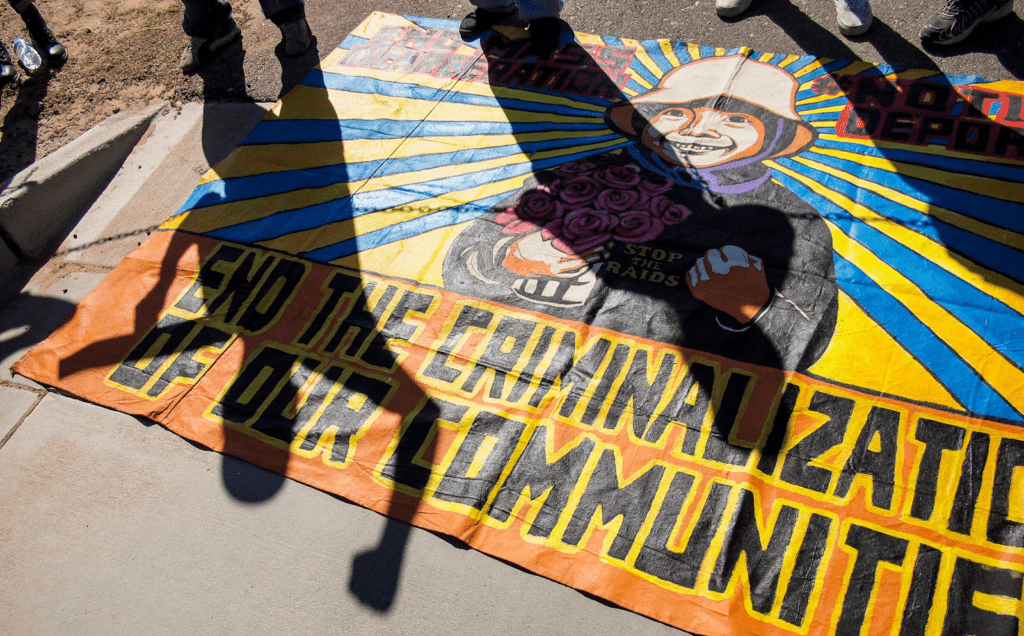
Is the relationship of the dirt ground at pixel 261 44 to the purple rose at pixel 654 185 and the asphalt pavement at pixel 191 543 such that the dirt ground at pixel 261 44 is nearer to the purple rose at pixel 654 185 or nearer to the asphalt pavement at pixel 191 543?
the asphalt pavement at pixel 191 543

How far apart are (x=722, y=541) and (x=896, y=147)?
2010 mm

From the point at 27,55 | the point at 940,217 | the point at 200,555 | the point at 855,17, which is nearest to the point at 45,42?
the point at 27,55

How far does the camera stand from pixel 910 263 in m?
2.47

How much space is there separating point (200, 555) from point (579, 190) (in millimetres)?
2100

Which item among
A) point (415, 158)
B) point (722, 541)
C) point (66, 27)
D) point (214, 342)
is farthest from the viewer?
point (66, 27)

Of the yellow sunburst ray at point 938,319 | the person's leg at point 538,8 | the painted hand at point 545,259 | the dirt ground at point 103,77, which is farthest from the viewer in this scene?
the dirt ground at point 103,77

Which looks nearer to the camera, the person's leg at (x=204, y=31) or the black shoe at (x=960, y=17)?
the black shoe at (x=960, y=17)

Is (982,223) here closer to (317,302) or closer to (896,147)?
(896,147)

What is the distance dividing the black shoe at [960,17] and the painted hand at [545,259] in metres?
2.08

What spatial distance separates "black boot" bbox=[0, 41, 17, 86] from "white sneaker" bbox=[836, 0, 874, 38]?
5.19 m

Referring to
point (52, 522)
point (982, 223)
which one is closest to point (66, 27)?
point (52, 522)

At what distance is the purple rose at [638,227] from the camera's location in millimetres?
2725

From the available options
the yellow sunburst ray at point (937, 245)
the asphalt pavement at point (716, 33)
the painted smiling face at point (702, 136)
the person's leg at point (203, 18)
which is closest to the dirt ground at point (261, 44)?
the asphalt pavement at point (716, 33)

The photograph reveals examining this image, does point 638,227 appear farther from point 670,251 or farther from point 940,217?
point 940,217
